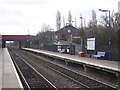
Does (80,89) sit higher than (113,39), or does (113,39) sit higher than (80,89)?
(113,39)

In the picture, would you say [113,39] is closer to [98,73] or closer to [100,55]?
[100,55]

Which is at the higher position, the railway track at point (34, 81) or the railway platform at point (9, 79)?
the railway platform at point (9, 79)

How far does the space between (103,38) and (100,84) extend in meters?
26.3

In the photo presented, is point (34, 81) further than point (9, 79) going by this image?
Yes

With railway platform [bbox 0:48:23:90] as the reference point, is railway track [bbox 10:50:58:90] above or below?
below

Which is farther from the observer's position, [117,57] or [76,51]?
[76,51]

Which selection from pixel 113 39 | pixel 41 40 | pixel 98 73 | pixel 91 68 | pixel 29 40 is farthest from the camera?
pixel 29 40

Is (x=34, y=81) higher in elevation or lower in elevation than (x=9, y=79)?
lower

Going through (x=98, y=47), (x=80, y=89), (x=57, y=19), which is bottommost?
(x=80, y=89)

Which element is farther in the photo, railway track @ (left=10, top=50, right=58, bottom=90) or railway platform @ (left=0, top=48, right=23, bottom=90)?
railway track @ (left=10, top=50, right=58, bottom=90)

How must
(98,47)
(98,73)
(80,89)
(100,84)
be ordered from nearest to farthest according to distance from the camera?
(80,89) → (100,84) → (98,73) → (98,47)

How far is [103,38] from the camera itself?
128ft

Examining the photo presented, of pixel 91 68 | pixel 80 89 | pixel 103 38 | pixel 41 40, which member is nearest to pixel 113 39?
pixel 103 38

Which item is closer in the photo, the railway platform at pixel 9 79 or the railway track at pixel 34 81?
the railway platform at pixel 9 79
